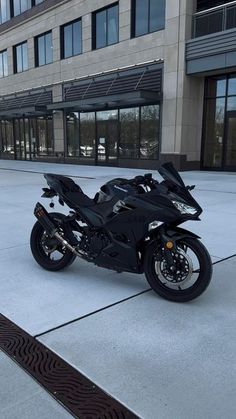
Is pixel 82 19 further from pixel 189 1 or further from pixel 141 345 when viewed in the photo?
pixel 141 345

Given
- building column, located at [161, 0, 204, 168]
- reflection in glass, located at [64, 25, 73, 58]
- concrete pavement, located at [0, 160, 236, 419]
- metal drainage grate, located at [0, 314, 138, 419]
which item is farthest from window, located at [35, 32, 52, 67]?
metal drainage grate, located at [0, 314, 138, 419]

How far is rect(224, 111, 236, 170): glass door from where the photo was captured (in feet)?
52.4

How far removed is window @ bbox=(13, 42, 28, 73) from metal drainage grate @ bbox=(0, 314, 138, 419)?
Result: 2561 centimetres

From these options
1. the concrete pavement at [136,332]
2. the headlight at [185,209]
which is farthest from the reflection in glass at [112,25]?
the headlight at [185,209]

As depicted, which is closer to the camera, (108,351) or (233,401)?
(233,401)

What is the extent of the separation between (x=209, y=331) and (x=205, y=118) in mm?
14875

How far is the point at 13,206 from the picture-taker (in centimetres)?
816

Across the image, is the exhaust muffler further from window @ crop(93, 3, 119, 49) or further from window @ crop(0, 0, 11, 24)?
window @ crop(0, 0, 11, 24)

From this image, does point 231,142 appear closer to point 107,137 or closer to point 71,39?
point 107,137

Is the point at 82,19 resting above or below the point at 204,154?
above

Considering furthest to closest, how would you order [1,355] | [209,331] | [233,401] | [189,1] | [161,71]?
1. [161,71]
2. [189,1]
3. [209,331]
4. [1,355]
5. [233,401]

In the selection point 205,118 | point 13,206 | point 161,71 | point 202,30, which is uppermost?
point 202,30

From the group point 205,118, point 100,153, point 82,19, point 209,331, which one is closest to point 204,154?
point 205,118

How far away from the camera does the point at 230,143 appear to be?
53.2 feet
